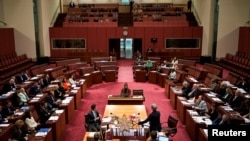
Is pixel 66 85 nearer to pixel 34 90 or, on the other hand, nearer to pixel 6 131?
pixel 34 90

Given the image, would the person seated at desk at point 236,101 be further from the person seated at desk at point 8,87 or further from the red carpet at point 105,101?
the person seated at desk at point 8,87

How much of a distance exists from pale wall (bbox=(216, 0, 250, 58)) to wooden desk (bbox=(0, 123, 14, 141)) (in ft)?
63.6

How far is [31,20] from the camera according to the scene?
2353 centimetres

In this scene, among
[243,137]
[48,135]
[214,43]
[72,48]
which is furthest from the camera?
[72,48]

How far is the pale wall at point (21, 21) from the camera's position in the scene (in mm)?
23266

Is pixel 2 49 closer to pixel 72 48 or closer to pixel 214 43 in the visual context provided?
pixel 72 48

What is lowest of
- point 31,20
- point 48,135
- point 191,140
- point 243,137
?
point 191,140

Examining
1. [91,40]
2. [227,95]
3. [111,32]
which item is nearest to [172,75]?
[227,95]

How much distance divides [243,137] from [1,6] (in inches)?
896

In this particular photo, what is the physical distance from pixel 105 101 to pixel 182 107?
442cm

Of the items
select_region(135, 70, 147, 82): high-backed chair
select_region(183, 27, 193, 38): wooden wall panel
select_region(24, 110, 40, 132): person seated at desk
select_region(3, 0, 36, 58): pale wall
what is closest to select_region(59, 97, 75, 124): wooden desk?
select_region(24, 110, 40, 132): person seated at desk

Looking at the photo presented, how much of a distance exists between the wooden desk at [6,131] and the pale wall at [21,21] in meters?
16.1

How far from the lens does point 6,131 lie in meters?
8.31

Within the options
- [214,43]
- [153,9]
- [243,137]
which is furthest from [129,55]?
[243,137]
